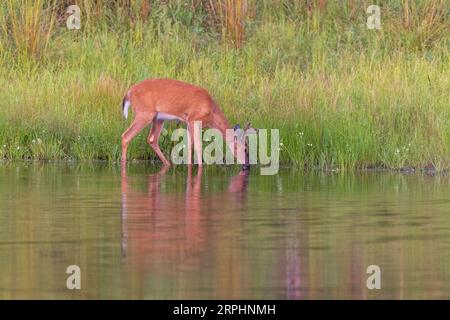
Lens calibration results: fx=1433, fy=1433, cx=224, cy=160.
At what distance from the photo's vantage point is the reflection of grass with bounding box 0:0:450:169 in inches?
772

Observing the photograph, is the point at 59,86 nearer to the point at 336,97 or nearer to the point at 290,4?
the point at 336,97

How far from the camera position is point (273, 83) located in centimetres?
2242

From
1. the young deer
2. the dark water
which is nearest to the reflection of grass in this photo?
the young deer

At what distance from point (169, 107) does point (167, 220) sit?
738cm

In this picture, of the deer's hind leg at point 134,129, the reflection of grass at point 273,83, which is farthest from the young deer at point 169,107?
the reflection of grass at point 273,83

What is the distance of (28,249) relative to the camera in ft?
38.2

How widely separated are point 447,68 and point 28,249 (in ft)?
40.7

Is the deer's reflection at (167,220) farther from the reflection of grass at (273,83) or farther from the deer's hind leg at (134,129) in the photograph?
the reflection of grass at (273,83)

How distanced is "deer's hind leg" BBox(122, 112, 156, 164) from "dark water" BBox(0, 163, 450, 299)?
1.66 m

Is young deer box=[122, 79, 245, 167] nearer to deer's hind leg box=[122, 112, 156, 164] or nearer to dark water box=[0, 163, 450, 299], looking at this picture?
deer's hind leg box=[122, 112, 156, 164]

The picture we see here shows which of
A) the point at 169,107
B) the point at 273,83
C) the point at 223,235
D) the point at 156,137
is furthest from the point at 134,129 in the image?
the point at 223,235

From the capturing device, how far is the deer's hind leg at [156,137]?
2023 centimetres

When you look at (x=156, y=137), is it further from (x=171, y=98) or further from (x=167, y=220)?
(x=167, y=220)
